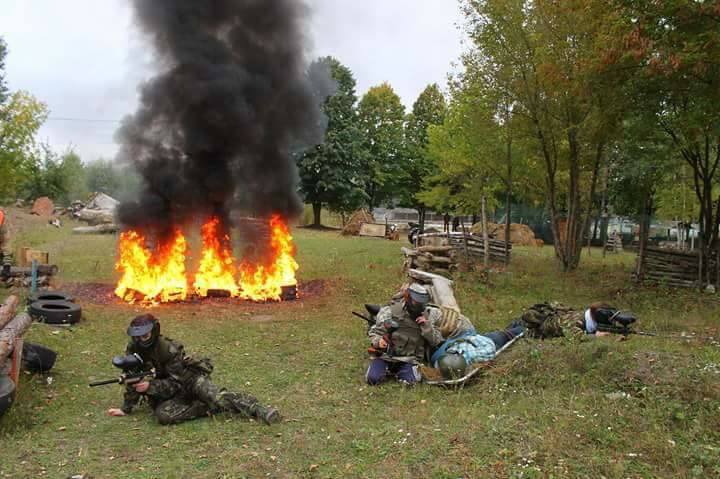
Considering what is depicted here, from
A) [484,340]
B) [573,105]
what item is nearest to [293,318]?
[484,340]

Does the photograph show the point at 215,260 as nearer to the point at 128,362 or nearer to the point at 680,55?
the point at 128,362

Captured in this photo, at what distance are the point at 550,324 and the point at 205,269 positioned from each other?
27.6ft

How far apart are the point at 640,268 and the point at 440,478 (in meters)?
13.3

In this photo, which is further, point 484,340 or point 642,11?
point 642,11

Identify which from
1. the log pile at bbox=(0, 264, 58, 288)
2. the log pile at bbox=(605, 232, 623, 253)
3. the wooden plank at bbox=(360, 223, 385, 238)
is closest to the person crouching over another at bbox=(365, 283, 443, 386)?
the log pile at bbox=(0, 264, 58, 288)

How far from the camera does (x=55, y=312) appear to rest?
9.64 m

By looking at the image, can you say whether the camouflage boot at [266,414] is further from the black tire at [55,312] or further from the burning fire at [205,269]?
the burning fire at [205,269]

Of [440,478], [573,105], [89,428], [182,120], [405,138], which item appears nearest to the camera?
[440,478]

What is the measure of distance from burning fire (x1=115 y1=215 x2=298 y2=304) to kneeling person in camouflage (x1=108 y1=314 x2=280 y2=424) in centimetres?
647

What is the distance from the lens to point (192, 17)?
13.4m

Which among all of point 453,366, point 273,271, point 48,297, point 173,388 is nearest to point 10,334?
point 173,388

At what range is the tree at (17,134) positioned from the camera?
16688mm

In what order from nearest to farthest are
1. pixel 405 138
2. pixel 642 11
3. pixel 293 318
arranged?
pixel 642 11, pixel 293 318, pixel 405 138

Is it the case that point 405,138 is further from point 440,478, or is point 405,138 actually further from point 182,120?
point 440,478
